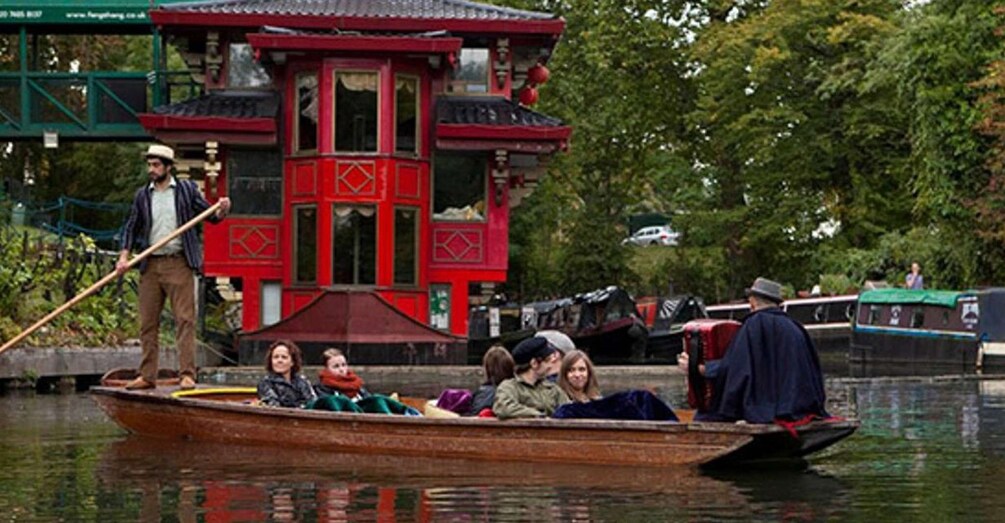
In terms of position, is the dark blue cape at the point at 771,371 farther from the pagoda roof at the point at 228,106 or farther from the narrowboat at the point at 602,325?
the narrowboat at the point at 602,325

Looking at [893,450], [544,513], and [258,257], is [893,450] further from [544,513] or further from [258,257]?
[258,257]

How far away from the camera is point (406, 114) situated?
1341 inches

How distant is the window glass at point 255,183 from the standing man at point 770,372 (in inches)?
808

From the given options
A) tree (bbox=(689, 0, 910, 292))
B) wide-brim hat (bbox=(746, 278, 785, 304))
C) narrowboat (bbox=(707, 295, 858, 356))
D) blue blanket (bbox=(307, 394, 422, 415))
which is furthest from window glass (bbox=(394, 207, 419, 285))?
tree (bbox=(689, 0, 910, 292))

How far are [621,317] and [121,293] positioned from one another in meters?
18.0

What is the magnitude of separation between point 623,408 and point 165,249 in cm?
529

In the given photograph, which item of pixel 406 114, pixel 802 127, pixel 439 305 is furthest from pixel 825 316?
pixel 406 114

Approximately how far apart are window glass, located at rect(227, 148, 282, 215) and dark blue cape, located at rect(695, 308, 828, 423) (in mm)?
20573

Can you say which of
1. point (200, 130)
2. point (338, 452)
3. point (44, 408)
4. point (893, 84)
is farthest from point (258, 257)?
point (893, 84)

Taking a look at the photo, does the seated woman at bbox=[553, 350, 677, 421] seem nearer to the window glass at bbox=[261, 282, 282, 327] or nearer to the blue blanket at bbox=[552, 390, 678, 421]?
the blue blanket at bbox=[552, 390, 678, 421]

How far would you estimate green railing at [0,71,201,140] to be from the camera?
37.5 metres

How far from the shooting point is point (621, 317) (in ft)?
156

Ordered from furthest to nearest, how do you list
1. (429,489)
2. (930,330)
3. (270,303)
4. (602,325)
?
(602,325) → (930,330) → (270,303) → (429,489)

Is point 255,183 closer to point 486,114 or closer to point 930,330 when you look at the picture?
point 486,114
